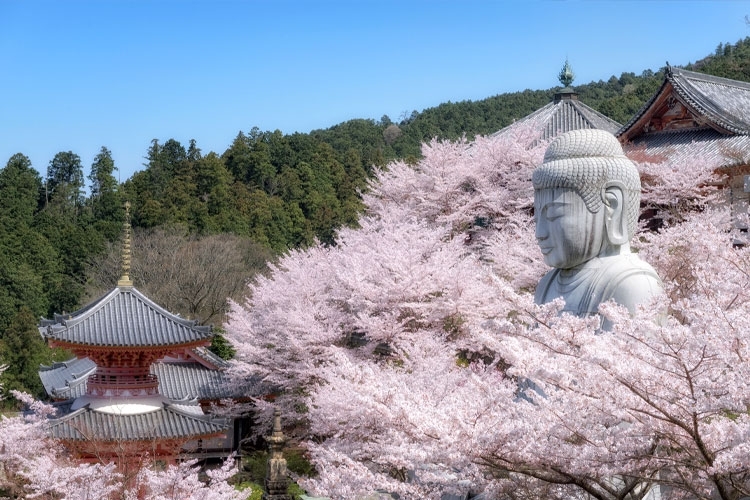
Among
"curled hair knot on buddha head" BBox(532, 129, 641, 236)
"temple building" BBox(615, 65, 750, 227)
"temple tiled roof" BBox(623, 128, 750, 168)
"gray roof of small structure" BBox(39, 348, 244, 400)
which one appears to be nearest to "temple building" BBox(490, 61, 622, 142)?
"temple building" BBox(615, 65, 750, 227)

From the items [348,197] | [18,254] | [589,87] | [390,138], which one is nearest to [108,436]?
[18,254]

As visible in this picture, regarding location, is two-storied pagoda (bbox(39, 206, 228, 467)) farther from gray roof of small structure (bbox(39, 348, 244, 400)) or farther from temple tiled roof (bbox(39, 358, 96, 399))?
gray roof of small structure (bbox(39, 348, 244, 400))

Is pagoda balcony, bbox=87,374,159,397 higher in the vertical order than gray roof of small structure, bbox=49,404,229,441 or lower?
higher

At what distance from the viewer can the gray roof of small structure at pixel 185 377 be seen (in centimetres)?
1806

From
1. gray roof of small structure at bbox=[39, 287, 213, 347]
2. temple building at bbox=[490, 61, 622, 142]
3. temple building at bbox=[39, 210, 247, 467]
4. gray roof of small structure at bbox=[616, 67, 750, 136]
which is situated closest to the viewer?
temple building at bbox=[39, 210, 247, 467]

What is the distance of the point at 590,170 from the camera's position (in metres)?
5.83

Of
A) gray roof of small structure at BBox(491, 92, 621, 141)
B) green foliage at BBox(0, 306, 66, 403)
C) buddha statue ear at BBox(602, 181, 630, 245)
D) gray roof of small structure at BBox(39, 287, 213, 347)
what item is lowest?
green foliage at BBox(0, 306, 66, 403)

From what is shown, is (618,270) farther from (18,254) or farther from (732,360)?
(18,254)

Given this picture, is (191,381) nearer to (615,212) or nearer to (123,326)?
(123,326)

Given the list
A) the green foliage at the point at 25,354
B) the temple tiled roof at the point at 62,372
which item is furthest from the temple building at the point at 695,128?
the green foliage at the point at 25,354

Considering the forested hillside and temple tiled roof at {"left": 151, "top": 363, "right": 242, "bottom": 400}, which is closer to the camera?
temple tiled roof at {"left": 151, "top": 363, "right": 242, "bottom": 400}

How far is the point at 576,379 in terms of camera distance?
4.01 m

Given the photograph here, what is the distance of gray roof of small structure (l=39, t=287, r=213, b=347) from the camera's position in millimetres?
13438

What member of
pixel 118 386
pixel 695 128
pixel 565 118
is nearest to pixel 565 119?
pixel 565 118
